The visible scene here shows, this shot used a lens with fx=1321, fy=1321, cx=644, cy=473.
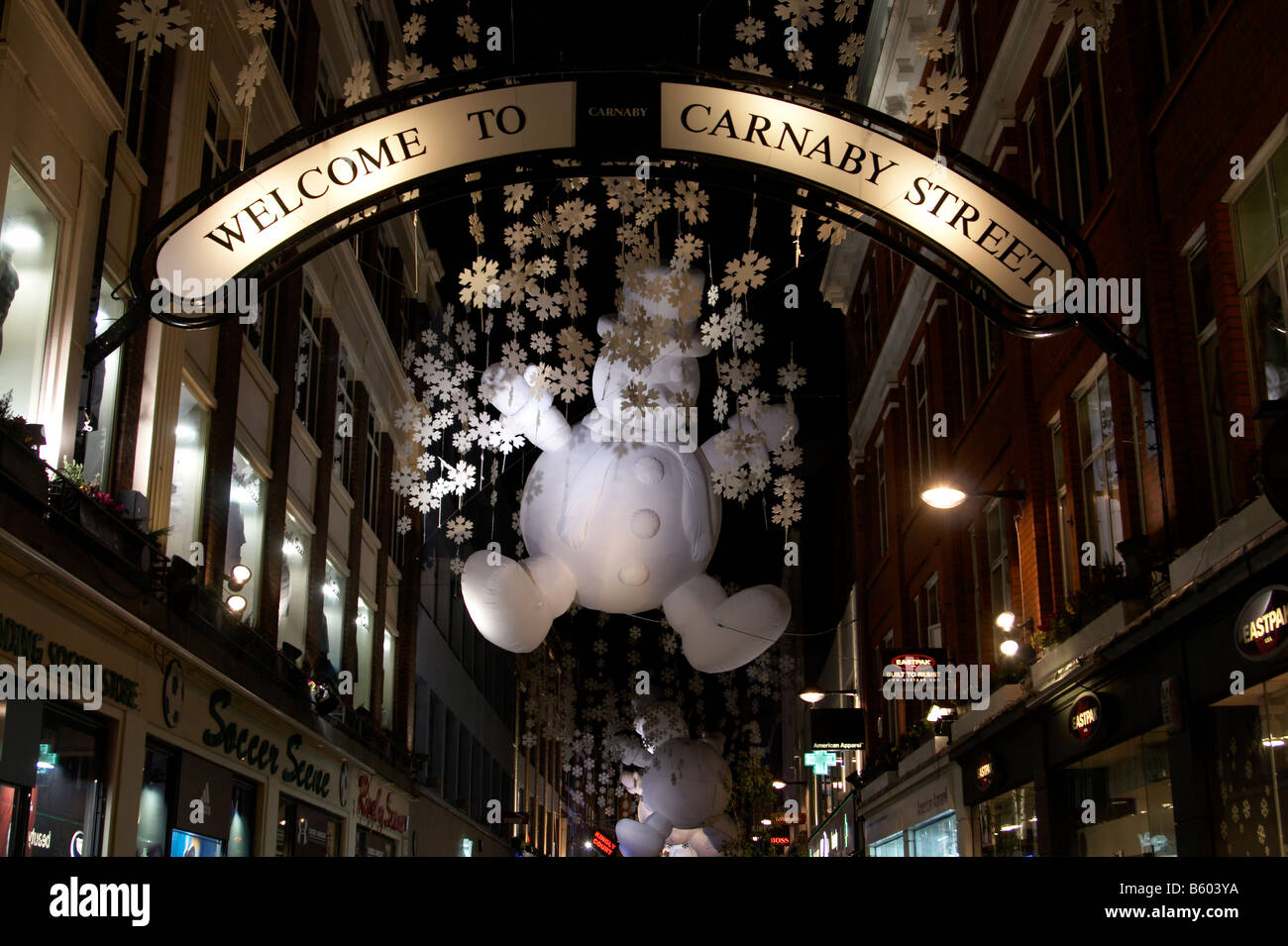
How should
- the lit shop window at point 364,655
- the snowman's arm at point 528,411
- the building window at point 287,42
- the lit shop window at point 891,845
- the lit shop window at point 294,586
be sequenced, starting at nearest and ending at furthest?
the snowman's arm at point 528,411 < the building window at point 287,42 < the lit shop window at point 294,586 < the lit shop window at point 891,845 < the lit shop window at point 364,655

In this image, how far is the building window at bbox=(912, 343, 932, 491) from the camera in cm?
2553

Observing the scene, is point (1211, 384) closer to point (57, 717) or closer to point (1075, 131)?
point (1075, 131)

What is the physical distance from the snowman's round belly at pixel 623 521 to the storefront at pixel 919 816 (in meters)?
12.0

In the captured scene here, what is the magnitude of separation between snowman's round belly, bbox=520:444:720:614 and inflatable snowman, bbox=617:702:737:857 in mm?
19381

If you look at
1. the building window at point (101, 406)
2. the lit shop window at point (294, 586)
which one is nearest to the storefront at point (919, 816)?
the lit shop window at point (294, 586)

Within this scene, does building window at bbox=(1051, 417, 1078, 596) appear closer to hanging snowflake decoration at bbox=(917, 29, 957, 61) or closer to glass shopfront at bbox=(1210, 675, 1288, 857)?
glass shopfront at bbox=(1210, 675, 1288, 857)

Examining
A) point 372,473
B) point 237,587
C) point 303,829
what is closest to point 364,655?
point 372,473

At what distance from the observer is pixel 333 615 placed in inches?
1012

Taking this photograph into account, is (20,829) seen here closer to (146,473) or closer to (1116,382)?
(146,473)

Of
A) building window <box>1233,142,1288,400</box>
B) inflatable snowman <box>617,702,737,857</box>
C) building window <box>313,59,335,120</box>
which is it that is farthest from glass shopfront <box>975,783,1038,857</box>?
building window <box>313,59,335,120</box>

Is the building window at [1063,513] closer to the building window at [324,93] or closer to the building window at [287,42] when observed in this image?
the building window at [287,42]

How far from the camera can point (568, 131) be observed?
19.3 ft

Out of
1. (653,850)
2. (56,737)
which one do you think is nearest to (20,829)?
(56,737)

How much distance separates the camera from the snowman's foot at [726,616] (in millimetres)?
9383
